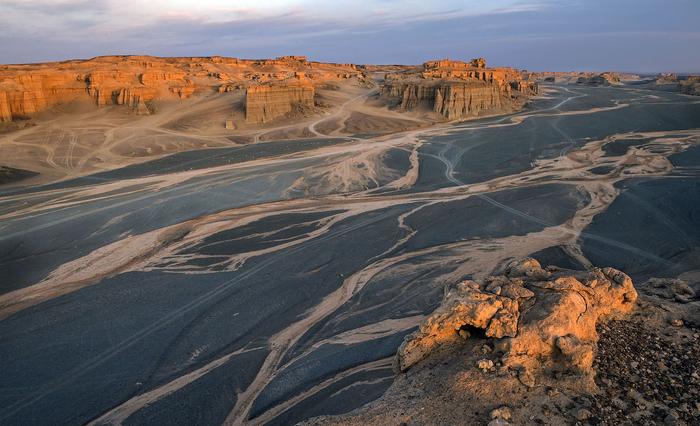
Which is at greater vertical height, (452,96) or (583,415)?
(452,96)

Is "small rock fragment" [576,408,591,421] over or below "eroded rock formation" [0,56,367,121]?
below

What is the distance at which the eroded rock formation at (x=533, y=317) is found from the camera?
25.2 feet

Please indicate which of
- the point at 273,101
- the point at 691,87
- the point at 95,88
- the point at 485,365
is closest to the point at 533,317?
the point at 485,365

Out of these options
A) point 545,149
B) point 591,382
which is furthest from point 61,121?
point 591,382

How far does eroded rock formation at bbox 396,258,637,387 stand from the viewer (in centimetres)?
768

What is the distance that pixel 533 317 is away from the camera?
8.20 meters

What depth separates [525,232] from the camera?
19.0 meters

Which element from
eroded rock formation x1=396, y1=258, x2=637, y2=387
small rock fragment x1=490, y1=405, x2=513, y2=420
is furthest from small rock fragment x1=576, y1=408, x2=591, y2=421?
small rock fragment x1=490, y1=405, x2=513, y2=420

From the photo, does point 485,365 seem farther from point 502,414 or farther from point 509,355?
point 502,414

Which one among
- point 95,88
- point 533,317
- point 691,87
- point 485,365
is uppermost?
point 95,88

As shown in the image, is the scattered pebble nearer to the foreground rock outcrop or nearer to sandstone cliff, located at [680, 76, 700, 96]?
the foreground rock outcrop

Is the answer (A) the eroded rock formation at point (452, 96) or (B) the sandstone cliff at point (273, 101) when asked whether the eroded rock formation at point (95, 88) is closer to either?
(B) the sandstone cliff at point (273, 101)

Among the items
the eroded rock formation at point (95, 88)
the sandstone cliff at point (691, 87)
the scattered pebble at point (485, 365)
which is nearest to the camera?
the scattered pebble at point (485, 365)

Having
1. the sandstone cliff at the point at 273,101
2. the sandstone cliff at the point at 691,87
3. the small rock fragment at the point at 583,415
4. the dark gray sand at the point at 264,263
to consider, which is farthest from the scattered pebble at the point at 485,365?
the sandstone cliff at the point at 691,87
